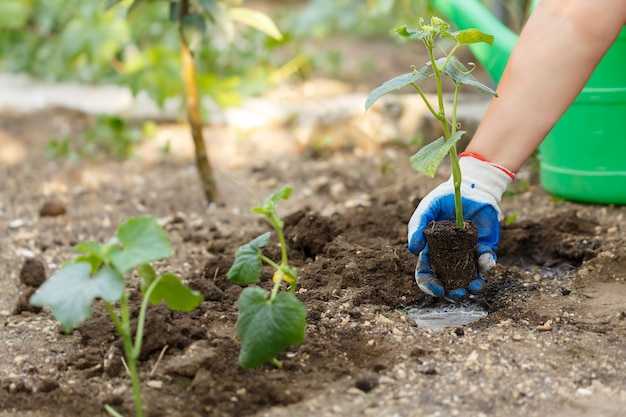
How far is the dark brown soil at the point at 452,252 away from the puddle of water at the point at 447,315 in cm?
6

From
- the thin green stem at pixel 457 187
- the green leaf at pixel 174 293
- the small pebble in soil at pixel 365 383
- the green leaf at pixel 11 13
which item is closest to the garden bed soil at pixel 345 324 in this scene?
the small pebble in soil at pixel 365 383

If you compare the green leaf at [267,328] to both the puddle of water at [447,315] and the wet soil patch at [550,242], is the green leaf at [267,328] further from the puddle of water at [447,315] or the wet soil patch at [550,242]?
the wet soil patch at [550,242]

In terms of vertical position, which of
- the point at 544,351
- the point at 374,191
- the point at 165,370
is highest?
the point at 165,370

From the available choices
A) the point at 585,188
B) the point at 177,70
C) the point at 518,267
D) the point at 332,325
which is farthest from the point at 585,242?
the point at 177,70

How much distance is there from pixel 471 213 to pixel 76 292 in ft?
2.73

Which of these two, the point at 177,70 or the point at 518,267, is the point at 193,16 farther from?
the point at 518,267

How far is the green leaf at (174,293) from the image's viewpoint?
4.57ft

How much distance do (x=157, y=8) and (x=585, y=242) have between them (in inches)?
114

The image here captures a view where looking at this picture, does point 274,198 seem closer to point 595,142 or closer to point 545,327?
point 545,327

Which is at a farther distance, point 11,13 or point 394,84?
point 11,13

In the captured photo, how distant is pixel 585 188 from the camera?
2357mm

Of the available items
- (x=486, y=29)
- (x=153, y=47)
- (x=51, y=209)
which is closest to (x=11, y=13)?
(x=153, y=47)

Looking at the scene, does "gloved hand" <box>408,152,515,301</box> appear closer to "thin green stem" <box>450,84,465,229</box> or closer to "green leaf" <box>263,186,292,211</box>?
"thin green stem" <box>450,84,465,229</box>

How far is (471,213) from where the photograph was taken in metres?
1.69
